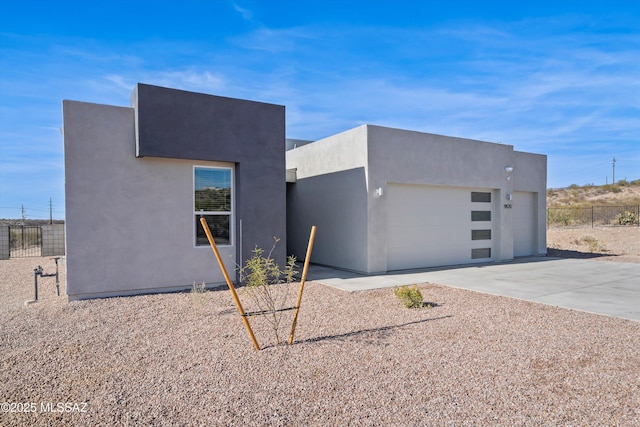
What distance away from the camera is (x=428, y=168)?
11367 mm

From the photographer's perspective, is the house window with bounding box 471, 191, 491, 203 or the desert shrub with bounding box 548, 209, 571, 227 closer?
the house window with bounding box 471, 191, 491, 203

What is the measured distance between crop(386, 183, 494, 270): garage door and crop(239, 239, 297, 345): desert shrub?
3672 millimetres

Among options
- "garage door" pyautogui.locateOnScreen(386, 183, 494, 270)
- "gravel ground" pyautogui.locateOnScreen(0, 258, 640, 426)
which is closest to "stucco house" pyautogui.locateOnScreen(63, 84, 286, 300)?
"gravel ground" pyautogui.locateOnScreen(0, 258, 640, 426)

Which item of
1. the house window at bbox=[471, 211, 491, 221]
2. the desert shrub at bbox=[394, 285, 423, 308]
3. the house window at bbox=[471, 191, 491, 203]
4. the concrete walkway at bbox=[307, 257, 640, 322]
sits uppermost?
the house window at bbox=[471, 191, 491, 203]

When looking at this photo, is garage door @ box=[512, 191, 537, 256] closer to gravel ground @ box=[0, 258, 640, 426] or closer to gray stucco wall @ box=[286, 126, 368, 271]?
gray stucco wall @ box=[286, 126, 368, 271]

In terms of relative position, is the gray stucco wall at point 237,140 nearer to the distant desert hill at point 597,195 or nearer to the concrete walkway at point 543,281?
the concrete walkway at point 543,281

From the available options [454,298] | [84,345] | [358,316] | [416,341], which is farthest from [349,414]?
[454,298]

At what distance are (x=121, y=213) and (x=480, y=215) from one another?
35.3 feet

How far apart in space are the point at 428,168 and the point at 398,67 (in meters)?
3.44

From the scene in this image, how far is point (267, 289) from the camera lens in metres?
7.68

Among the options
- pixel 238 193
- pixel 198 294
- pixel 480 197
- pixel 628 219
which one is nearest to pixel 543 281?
pixel 480 197

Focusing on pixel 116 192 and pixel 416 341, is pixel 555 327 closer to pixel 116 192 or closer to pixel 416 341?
pixel 416 341

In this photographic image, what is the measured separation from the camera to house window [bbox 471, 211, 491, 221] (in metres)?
12.7

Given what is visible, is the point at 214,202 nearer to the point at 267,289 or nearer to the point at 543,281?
the point at 267,289
